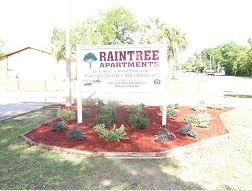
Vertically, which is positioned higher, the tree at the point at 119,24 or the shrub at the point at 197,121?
the tree at the point at 119,24

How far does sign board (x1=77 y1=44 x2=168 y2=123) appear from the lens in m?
11.9

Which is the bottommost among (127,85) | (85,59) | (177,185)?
(177,185)

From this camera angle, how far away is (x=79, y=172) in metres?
7.78

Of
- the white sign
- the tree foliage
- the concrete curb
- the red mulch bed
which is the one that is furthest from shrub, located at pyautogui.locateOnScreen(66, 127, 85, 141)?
the tree foliage

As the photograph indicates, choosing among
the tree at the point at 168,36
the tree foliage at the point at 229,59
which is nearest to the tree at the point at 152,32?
the tree at the point at 168,36

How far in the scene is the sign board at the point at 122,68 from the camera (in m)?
11.9

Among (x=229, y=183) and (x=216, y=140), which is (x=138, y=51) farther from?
(x=229, y=183)

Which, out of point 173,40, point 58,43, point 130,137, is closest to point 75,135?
point 130,137

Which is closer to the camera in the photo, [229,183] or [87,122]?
[229,183]

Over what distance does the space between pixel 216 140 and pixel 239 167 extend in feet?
7.77

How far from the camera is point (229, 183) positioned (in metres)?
7.13

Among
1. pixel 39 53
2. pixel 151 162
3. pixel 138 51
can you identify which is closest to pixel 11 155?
pixel 151 162

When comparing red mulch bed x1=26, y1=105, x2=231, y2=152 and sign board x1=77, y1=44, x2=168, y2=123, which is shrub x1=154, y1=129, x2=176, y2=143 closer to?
red mulch bed x1=26, y1=105, x2=231, y2=152

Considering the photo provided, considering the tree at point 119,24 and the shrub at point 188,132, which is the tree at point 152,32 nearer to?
the tree at point 119,24
